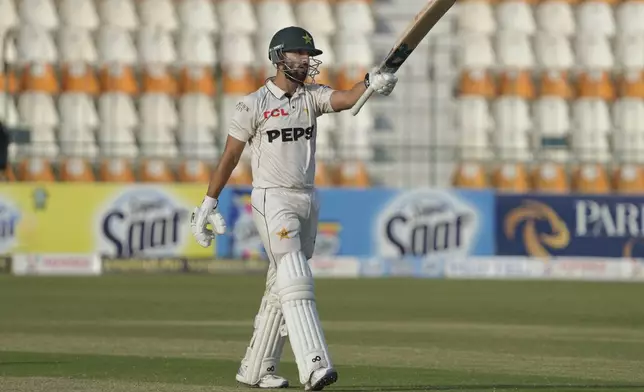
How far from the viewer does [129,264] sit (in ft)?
73.9

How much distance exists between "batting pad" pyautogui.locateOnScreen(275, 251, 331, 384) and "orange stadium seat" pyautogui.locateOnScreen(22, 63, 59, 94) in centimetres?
1795

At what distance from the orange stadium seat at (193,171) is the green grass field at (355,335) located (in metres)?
3.55

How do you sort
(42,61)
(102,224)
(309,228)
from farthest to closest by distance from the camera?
(42,61)
(102,224)
(309,228)

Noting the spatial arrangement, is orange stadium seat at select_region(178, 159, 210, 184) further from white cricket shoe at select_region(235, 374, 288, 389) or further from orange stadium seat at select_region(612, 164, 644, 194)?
white cricket shoe at select_region(235, 374, 288, 389)

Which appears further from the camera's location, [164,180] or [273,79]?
[164,180]

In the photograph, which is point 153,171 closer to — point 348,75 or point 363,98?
point 348,75

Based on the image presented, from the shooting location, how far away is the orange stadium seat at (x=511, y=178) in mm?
24359

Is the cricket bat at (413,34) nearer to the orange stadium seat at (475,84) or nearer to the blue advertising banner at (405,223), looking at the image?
the blue advertising banner at (405,223)

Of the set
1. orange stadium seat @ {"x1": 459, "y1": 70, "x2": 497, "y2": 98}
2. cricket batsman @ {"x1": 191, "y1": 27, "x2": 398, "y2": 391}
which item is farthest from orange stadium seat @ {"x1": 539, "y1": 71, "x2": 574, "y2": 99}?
cricket batsman @ {"x1": 191, "y1": 27, "x2": 398, "y2": 391}

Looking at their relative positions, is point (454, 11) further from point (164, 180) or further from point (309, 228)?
point (309, 228)

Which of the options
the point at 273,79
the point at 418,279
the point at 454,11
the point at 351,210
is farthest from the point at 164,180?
the point at 273,79

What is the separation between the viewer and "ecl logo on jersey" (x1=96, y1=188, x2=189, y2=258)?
22328 mm

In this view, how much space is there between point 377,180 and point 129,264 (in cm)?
468

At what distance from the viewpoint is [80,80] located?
24578 mm
